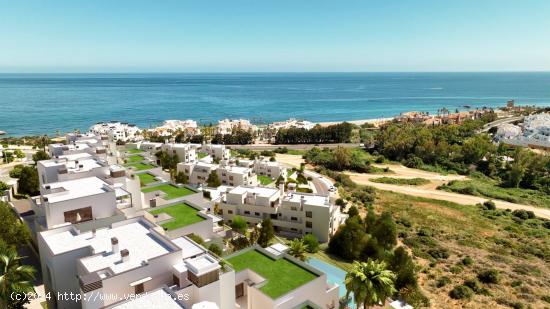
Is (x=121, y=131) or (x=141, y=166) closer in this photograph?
(x=141, y=166)

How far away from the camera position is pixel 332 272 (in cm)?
2883

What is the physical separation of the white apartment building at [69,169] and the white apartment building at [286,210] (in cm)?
1441

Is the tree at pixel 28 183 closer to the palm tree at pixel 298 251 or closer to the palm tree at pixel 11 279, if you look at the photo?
the palm tree at pixel 11 279

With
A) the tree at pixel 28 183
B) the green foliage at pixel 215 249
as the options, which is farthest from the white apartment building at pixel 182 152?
the green foliage at pixel 215 249

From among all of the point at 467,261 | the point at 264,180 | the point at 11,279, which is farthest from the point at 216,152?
the point at 11,279

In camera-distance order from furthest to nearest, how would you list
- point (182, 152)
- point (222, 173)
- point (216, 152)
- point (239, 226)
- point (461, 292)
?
point (216, 152), point (182, 152), point (222, 173), point (239, 226), point (461, 292)

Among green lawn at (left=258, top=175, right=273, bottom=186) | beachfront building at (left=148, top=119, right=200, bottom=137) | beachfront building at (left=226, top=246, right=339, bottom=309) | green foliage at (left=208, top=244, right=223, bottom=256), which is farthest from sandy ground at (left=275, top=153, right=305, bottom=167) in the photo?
beachfront building at (left=226, top=246, right=339, bottom=309)

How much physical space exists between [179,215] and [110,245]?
36.3 feet

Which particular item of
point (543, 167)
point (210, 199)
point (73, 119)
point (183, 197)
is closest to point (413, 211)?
point (210, 199)

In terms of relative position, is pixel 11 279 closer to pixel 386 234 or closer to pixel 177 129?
pixel 386 234

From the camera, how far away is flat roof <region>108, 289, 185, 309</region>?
561 inches

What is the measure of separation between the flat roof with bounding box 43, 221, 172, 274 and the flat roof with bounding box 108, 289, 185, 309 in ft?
6.69

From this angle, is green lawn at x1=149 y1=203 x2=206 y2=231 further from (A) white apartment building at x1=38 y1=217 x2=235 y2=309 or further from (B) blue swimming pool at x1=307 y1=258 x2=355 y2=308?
(B) blue swimming pool at x1=307 y1=258 x2=355 y2=308

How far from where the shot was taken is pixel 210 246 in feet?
86.1
